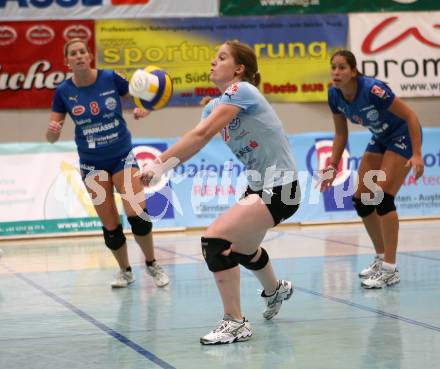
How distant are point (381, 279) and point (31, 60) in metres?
9.71

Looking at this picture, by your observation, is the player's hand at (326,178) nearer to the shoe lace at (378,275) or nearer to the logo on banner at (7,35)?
the shoe lace at (378,275)

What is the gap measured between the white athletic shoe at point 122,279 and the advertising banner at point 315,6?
29.2ft

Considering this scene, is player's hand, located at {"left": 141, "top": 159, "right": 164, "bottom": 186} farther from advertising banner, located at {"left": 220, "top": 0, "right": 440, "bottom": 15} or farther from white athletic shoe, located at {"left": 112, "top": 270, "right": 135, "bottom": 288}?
advertising banner, located at {"left": 220, "top": 0, "right": 440, "bottom": 15}

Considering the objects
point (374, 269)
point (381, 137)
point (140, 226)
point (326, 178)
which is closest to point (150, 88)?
point (326, 178)

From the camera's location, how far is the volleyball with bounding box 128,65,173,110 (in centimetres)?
554

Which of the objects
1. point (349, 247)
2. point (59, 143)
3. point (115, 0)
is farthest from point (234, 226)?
point (115, 0)

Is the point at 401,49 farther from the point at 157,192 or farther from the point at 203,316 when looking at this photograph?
the point at 203,316

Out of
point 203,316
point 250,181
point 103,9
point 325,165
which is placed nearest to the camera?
point 250,181

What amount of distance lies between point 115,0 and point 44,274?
786 centimetres

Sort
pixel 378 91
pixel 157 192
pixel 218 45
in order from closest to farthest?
pixel 378 91, pixel 157 192, pixel 218 45

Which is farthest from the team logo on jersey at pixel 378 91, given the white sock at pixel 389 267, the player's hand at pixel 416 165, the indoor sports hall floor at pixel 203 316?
the indoor sports hall floor at pixel 203 316

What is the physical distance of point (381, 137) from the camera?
714 centimetres

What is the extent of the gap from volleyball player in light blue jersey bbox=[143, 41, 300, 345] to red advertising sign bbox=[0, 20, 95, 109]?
33.3 ft

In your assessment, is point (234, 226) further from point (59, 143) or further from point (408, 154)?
point (59, 143)
